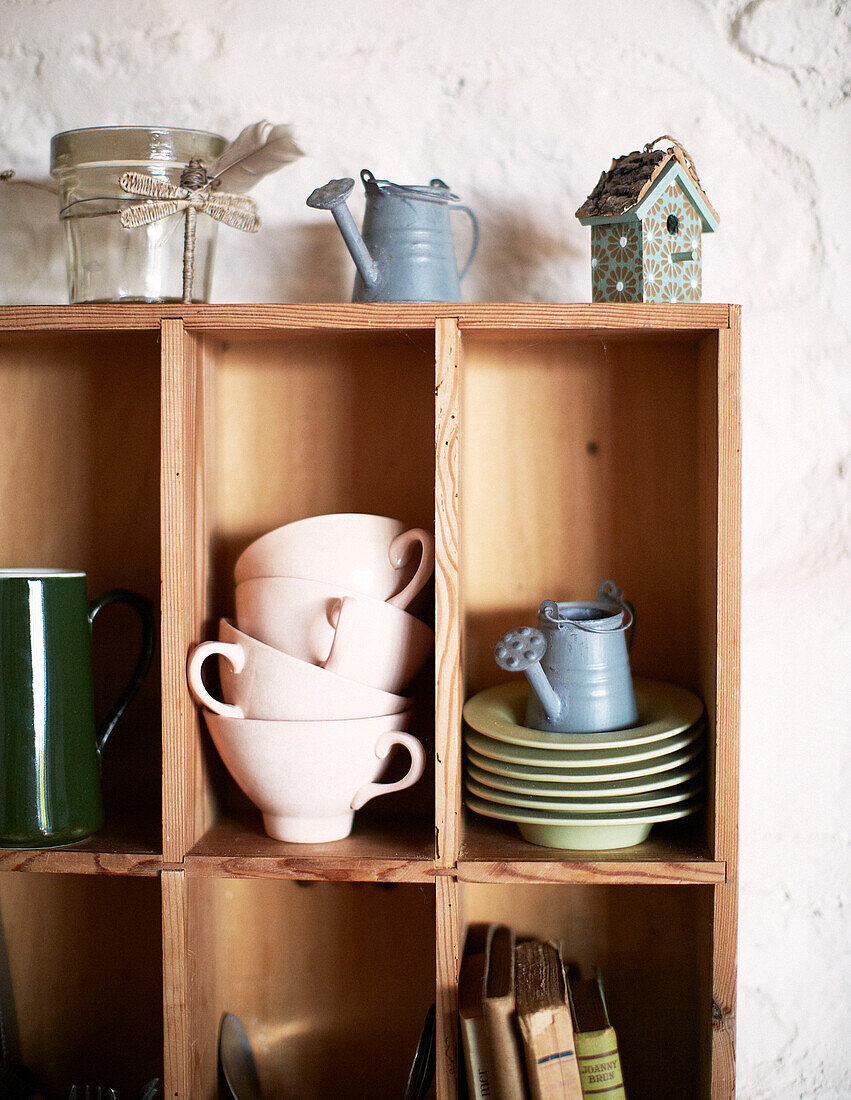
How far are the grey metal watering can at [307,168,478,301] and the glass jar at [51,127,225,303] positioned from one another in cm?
20

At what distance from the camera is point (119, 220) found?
107cm

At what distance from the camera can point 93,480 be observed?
1.26 m

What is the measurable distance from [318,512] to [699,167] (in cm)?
72

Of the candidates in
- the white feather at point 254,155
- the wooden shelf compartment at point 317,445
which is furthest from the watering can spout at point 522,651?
the white feather at point 254,155

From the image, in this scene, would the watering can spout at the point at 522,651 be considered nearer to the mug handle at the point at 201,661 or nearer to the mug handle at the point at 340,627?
the mug handle at the point at 340,627

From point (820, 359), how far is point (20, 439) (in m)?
1.15

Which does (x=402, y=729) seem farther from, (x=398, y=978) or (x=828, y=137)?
(x=828, y=137)

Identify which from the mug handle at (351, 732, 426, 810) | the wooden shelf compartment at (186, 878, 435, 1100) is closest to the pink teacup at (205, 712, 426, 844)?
the mug handle at (351, 732, 426, 810)

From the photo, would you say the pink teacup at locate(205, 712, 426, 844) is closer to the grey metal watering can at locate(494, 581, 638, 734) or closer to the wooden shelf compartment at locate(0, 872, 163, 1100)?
the grey metal watering can at locate(494, 581, 638, 734)

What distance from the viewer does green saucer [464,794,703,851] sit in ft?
3.28

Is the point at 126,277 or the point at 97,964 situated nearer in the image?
the point at 126,277

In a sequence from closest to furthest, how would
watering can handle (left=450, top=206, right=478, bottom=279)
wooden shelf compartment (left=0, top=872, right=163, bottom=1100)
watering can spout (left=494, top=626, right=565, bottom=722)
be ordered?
watering can spout (left=494, top=626, right=565, bottom=722) → watering can handle (left=450, top=206, right=478, bottom=279) → wooden shelf compartment (left=0, top=872, right=163, bottom=1100)

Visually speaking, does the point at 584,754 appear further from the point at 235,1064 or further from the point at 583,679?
the point at 235,1064

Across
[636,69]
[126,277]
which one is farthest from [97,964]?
[636,69]
